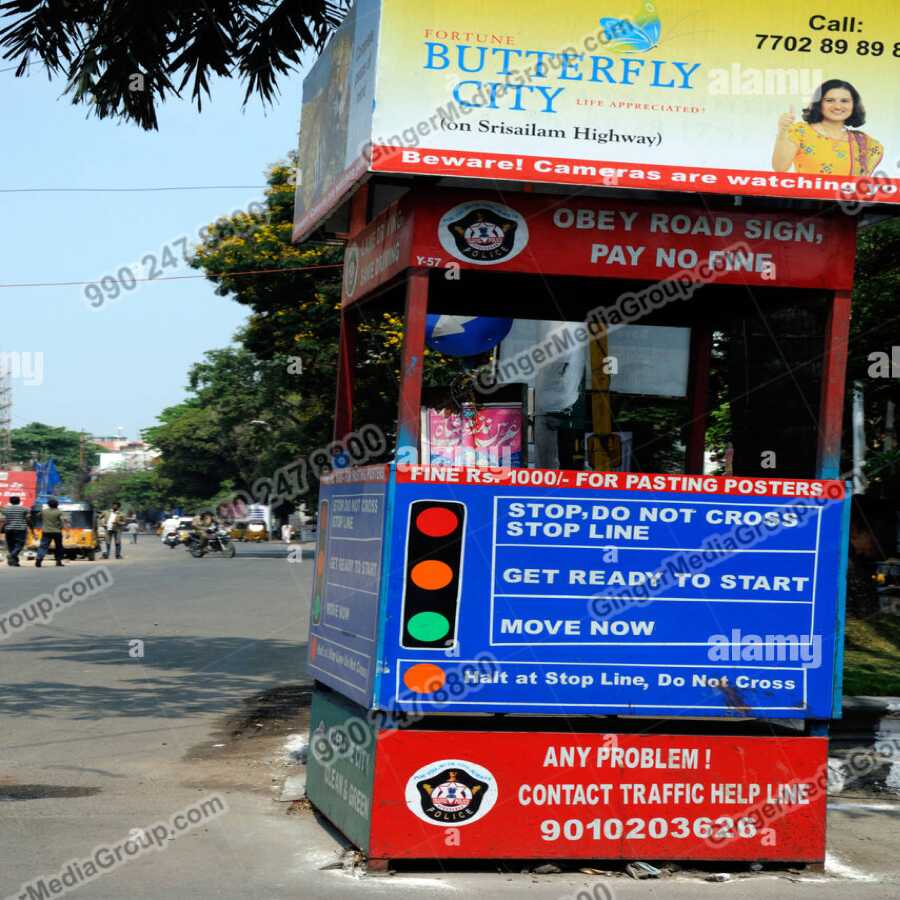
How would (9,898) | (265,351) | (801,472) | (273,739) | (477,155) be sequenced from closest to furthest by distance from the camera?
(9,898)
(477,155)
(801,472)
(273,739)
(265,351)

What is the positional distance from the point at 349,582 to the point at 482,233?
5.75ft

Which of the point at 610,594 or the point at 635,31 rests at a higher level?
the point at 635,31

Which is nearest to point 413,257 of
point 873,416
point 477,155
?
point 477,155

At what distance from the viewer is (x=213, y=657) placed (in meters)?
14.7

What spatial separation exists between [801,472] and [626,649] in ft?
8.30

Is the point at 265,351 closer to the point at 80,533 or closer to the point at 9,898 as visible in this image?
the point at 80,533

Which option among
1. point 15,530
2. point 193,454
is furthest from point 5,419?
point 15,530

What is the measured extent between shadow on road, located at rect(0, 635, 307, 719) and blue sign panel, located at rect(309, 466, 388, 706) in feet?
12.8

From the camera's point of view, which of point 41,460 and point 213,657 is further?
point 41,460

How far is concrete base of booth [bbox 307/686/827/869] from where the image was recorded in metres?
5.82

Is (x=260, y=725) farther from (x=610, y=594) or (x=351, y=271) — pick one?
(x=610, y=594)

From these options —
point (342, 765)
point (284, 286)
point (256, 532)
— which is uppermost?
point (284, 286)

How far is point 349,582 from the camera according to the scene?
21.4 ft

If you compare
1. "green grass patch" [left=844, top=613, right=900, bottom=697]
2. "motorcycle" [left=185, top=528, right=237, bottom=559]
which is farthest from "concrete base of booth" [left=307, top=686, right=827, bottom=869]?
"motorcycle" [left=185, top=528, right=237, bottom=559]
